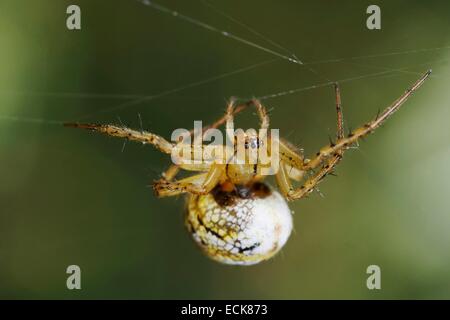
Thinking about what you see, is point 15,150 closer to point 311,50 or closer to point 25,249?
point 25,249

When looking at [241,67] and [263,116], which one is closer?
[263,116]

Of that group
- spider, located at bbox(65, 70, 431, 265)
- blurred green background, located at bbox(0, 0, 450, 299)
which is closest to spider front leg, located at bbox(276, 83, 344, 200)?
spider, located at bbox(65, 70, 431, 265)

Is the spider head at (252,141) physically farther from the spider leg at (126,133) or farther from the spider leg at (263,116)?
the spider leg at (126,133)

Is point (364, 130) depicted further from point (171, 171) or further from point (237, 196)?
point (171, 171)

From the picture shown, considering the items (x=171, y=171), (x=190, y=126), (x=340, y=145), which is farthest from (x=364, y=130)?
(x=190, y=126)

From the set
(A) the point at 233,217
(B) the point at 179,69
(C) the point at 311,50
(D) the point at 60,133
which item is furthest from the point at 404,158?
(D) the point at 60,133

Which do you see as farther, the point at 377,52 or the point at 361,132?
the point at 377,52
